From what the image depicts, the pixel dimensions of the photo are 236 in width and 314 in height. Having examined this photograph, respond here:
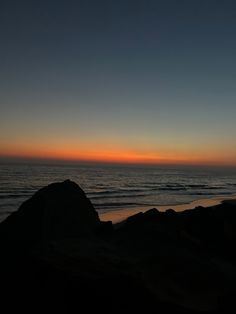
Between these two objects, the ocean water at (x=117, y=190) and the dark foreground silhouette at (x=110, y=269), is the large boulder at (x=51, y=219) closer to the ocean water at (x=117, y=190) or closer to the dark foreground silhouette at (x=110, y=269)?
the dark foreground silhouette at (x=110, y=269)

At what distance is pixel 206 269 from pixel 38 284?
2817 mm

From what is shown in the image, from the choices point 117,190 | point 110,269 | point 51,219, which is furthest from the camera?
point 117,190

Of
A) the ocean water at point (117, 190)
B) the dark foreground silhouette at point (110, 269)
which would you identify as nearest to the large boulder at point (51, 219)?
the dark foreground silhouette at point (110, 269)

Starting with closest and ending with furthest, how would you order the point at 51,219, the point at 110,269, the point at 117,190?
the point at 110,269, the point at 51,219, the point at 117,190

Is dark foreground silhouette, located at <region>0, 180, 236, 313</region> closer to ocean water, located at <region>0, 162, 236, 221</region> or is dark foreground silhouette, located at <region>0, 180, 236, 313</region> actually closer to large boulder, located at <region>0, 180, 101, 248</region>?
large boulder, located at <region>0, 180, 101, 248</region>

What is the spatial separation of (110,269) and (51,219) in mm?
2815

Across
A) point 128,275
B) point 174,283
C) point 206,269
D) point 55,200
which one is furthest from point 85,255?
point 55,200

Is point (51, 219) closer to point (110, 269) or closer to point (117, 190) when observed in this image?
point (110, 269)

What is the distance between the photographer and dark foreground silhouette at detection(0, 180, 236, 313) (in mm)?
5363

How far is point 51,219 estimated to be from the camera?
8086 mm

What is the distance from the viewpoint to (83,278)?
5621mm

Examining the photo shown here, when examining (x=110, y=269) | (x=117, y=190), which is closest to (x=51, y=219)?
(x=110, y=269)

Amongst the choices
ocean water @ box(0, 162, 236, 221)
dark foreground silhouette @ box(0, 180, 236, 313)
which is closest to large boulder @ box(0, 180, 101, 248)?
dark foreground silhouette @ box(0, 180, 236, 313)

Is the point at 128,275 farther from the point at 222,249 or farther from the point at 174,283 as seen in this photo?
the point at 222,249
